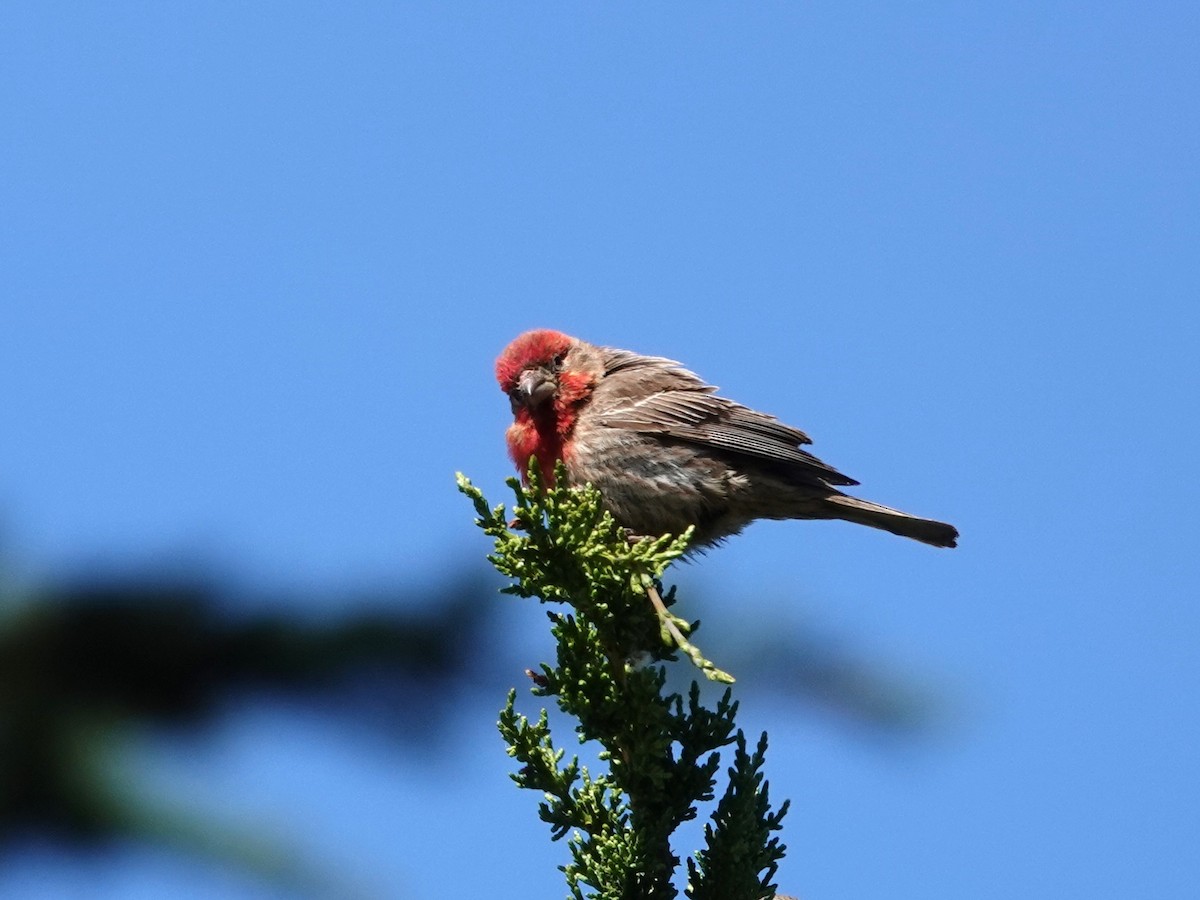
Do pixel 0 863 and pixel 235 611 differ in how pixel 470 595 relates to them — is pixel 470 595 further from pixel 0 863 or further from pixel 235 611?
pixel 0 863

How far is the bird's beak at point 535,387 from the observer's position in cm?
604

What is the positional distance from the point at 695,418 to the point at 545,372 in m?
0.67

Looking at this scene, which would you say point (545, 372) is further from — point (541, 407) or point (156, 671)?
point (156, 671)

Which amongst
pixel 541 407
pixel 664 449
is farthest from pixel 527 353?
pixel 664 449

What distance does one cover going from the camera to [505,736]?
4.16 m

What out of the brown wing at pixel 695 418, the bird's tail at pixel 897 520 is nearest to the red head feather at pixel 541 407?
the brown wing at pixel 695 418

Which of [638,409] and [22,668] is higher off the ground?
[638,409]

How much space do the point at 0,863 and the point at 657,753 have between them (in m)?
1.92

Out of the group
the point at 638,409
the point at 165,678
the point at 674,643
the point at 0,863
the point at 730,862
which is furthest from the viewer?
the point at 638,409

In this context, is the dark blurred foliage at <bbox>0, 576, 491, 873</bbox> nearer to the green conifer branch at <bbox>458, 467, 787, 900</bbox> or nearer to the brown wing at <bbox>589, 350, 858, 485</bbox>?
the green conifer branch at <bbox>458, 467, 787, 900</bbox>

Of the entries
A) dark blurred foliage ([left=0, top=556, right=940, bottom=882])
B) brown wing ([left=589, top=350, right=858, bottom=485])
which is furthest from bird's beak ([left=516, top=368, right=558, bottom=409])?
dark blurred foliage ([left=0, top=556, right=940, bottom=882])

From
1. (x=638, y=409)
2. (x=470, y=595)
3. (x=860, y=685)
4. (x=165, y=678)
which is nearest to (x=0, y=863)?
(x=165, y=678)

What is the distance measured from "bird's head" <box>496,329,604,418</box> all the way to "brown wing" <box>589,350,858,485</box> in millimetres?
97

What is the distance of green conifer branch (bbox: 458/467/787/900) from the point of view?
3.95 m
